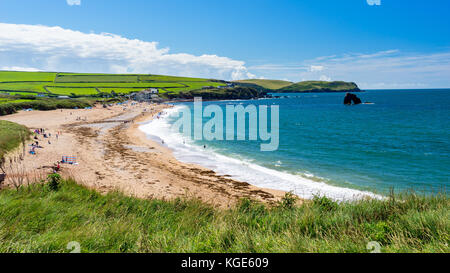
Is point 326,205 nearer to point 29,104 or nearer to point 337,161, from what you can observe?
point 337,161

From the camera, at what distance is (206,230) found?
651 cm

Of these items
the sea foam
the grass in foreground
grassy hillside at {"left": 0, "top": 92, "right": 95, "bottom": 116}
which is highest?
grassy hillside at {"left": 0, "top": 92, "right": 95, "bottom": 116}

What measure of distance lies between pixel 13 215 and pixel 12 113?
74039mm

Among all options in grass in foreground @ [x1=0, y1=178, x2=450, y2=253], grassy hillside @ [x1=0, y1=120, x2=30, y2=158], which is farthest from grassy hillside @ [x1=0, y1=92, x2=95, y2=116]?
grass in foreground @ [x1=0, y1=178, x2=450, y2=253]

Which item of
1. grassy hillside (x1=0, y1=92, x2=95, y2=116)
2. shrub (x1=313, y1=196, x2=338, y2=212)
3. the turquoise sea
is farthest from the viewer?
grassy hillside (x1=0, y1=92, x2=95, y2=116)

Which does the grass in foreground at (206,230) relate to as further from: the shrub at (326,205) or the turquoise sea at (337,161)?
the turquoise sea at (337,161)

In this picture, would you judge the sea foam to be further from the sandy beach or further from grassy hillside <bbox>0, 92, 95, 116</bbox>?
grassy hillside <bbox>0, 92, 95, 116</bbox>

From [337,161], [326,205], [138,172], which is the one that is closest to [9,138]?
[138,172]

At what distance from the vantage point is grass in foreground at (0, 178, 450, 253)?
506cm

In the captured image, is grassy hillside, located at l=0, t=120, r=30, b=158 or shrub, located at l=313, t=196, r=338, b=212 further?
grassy hillside, located at l=0, t=120, r=30, b=158

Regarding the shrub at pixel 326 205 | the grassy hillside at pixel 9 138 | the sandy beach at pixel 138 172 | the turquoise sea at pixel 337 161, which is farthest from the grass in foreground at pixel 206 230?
the grassy hillside at pixel 9 138

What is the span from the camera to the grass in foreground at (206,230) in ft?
16.6

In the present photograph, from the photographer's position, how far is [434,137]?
39.5 meters
